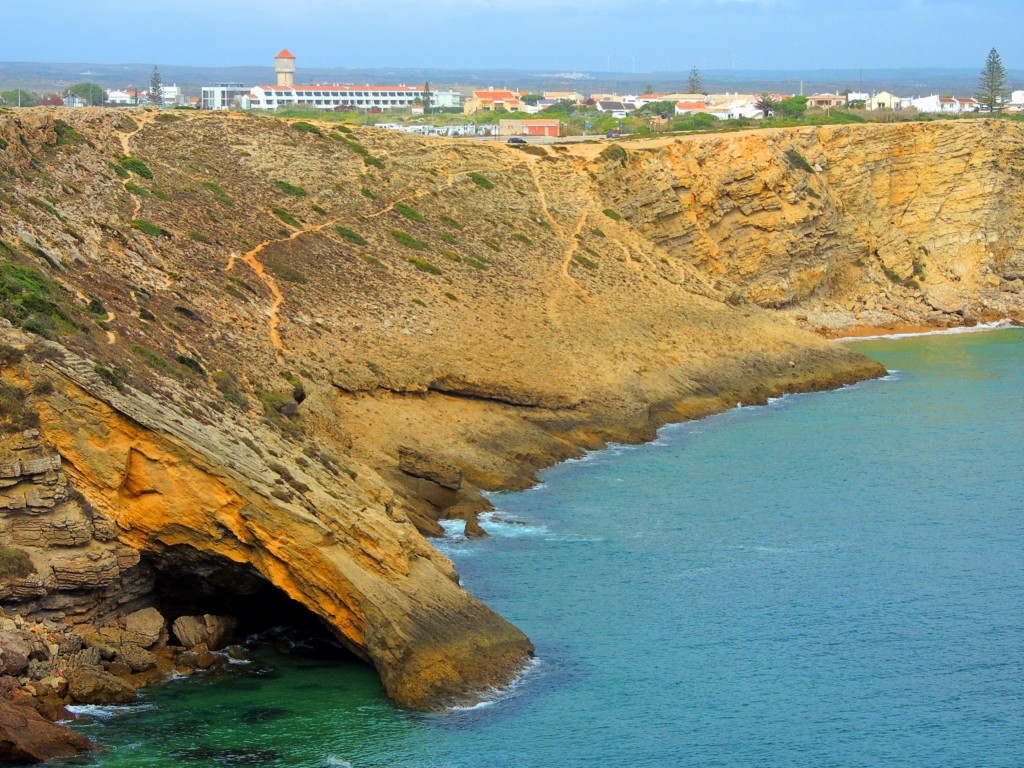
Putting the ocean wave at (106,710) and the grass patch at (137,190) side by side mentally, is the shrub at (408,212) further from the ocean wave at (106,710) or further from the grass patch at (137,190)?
the ocean wave at (106,710)

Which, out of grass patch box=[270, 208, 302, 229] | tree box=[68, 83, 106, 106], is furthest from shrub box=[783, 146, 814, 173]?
tree box=[68, 83, 106, 106]

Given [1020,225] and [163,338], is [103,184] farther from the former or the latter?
[1020,225]

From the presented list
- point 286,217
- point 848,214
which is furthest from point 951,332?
point 286,217

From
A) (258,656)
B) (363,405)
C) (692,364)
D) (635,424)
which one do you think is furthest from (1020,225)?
(258,656)

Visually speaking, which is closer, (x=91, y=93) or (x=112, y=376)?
(x=112, y=376)

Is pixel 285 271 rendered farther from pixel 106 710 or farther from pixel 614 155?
pixel 106 710

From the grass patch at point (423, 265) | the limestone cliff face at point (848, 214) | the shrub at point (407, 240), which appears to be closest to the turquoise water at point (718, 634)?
the grass patch at point (423, 265)
